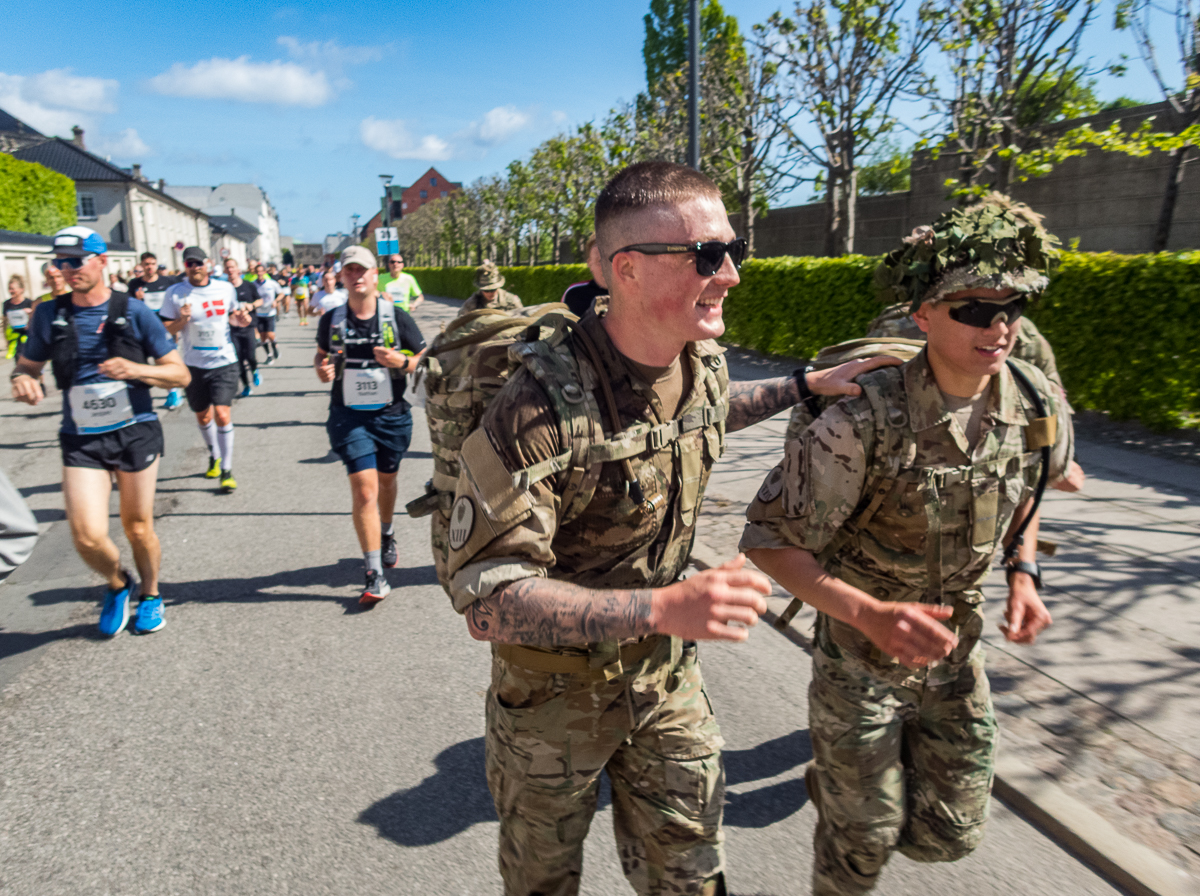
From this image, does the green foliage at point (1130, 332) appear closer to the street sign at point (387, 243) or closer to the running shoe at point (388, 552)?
the running shoe at point (388, 552)

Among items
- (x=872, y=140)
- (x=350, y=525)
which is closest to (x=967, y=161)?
(x=872, y=140)

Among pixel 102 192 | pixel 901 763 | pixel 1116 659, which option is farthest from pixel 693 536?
pixel 102 192

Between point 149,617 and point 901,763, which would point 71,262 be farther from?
point 901,763

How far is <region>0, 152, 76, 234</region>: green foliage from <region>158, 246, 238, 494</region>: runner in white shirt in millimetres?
37095

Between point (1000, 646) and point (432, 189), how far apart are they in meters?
142

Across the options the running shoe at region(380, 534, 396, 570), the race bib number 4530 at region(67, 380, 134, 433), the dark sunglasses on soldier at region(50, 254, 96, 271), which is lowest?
the running shoe at region(380, 534, 396, 570)

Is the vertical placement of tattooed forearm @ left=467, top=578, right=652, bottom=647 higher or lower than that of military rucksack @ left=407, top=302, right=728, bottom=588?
lower

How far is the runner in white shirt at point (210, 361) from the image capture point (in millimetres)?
8555

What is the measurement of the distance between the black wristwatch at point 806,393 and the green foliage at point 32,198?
147 ft

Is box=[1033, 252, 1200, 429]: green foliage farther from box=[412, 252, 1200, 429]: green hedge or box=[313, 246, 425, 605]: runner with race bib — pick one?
box=[313, 246, 425, 605]: runner with race bib

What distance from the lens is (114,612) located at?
514cm

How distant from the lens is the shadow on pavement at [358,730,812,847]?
3.33m

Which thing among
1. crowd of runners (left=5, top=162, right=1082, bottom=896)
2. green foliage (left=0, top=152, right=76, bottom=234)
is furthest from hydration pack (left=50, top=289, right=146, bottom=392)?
green foliage (left=0, top=152, right=76, bottom=234)

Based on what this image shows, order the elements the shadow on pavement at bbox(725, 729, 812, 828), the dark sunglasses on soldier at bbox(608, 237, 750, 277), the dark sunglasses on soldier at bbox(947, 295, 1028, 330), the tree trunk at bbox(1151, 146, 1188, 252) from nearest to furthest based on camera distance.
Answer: the dark sunglasses on soldier at bbox(608, 237, 750, 277) < the dark sunglasses on soldier at bbox(947, 295, 1028, 330) < the shadow on pavement at bbox(725, 729, 812, 828) < the tree trunk at bbox(1151, 146, 1188, 252)
